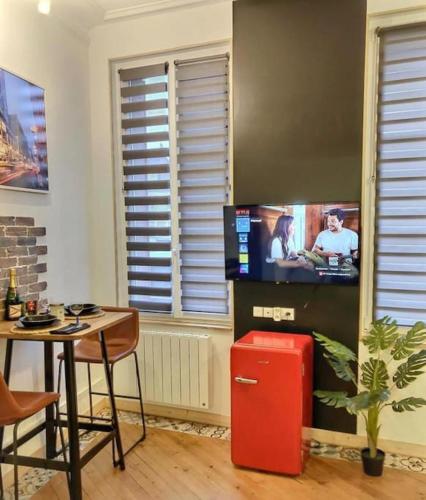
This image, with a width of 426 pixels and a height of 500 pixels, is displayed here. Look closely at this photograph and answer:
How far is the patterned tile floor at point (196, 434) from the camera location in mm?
2404

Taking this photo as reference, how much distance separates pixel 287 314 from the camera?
2.74 metres

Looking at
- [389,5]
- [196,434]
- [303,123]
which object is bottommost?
[196,434]

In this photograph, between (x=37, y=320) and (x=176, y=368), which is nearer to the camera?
(x=37, y=320)

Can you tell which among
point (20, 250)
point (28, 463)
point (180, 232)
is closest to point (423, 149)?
point (180, 232)

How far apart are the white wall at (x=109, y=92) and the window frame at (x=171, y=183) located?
0.13ft

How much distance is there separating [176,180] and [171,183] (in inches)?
1.9

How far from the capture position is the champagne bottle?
231 cm

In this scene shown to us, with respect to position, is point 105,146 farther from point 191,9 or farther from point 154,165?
point 191,9

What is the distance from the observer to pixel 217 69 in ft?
9.68

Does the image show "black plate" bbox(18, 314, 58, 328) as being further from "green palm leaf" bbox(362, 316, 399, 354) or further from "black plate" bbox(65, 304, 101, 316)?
"green palm leaf" bbox(362, 316, 399, 354)

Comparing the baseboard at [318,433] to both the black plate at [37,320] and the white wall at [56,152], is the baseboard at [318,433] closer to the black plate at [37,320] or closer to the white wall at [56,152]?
the white wall at [56,152]

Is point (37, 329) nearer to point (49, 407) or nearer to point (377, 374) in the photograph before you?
point (49, 407)

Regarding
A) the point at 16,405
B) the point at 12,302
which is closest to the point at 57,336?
the point at 16,405

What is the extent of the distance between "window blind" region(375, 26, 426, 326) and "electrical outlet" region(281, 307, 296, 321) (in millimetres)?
582
